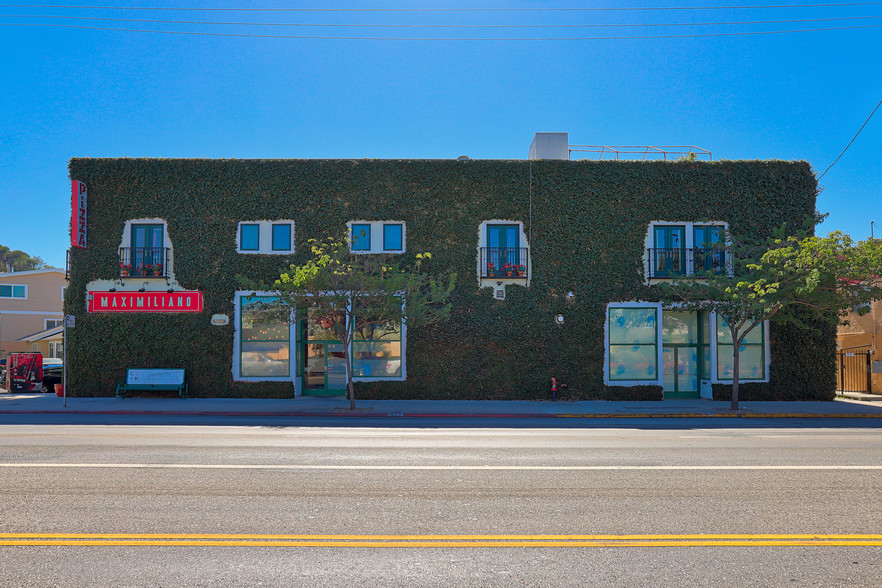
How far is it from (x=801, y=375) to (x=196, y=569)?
74.0 ft

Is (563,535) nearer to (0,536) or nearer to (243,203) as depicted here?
(0,536)

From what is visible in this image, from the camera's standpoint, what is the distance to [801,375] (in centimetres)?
2142

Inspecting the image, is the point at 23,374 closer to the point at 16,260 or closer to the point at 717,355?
the point at 717,355

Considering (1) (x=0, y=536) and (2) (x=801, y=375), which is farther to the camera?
(2) (x=801, y=375)

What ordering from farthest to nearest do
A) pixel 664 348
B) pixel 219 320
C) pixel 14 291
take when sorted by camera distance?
pixel 14 291 < pixel 664 348 < pixel 219 320

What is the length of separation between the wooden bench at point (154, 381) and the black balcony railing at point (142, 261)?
3469 millimetres

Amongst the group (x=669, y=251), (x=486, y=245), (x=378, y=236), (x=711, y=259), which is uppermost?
(x=378, y=236)

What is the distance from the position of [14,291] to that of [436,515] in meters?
45.6

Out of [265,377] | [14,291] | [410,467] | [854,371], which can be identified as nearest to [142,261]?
[265,377]

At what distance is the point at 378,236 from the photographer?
843 inches

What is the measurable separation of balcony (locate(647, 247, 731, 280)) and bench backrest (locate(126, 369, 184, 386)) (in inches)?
679

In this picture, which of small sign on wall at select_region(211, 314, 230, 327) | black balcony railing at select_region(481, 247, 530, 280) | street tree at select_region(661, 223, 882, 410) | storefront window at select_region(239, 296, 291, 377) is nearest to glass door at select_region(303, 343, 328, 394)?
storefront window at select_region(239, 296, 291, 377)

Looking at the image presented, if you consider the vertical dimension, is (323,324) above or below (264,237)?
below

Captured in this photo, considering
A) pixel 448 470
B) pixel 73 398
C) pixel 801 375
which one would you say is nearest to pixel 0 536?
pixel 448 470
